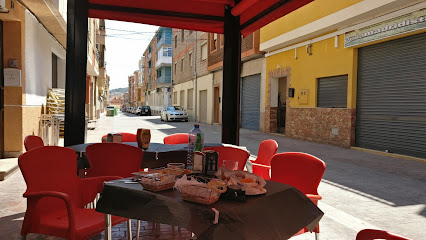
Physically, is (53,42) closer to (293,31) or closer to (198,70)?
(293,31)

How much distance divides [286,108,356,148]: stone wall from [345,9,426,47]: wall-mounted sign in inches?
93.0

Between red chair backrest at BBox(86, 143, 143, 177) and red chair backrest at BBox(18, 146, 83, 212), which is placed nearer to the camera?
red chair backrest at BBox(18, 146, 83, 212)

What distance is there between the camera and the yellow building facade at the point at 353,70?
952 cm

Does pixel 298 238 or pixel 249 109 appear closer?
pixel 298 238

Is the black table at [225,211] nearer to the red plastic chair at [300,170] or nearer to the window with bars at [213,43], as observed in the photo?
the red plastic chair at [300,170]

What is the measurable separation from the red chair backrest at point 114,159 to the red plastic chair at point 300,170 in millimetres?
1499

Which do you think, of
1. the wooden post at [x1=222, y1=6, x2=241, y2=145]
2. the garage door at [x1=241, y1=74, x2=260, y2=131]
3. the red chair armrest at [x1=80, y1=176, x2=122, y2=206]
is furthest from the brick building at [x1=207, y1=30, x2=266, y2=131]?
the red chair armrest at [x1=80, y1=176, x2=122, y2=206]

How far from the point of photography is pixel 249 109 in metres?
19.7

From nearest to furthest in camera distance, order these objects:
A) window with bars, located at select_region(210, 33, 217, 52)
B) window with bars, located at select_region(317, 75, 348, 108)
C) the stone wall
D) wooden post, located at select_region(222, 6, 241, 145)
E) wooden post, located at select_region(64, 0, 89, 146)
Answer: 1. wooden post, located at select_region(64, 0, 89, 146)
2. wooden post, located at select_region(222, 6, 241, 145)
3. the stone wall
4. window with bars, located at select_region(317, 75, 348, 108)
5. window with bars, located at select_region(210, 33, 217, 52)

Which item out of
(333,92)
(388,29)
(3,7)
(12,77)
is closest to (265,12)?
(3,7)

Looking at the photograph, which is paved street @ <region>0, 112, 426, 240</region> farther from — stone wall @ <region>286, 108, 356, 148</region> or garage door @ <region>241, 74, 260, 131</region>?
garage door @ <region>241, 74, 260, 131</region>

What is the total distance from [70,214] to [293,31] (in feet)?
43.1

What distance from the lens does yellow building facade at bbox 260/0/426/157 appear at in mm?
9516

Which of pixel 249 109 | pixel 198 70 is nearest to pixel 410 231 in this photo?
pixel 249 109
